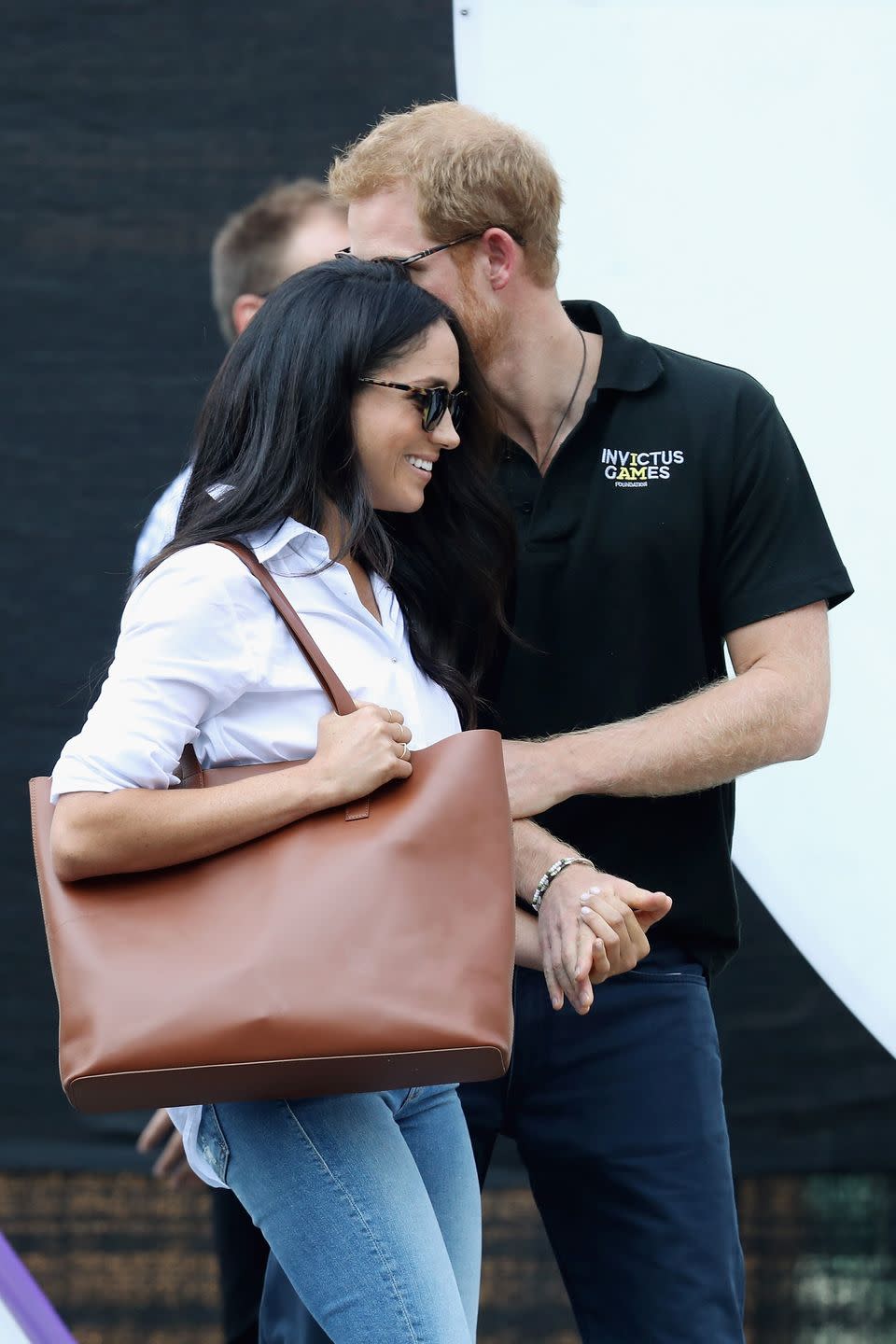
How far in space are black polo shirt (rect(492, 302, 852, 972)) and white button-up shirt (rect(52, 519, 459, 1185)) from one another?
407mm

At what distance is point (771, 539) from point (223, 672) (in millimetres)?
777

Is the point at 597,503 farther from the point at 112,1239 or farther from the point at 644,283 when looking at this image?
the point at 112,1239

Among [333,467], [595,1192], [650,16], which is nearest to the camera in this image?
[333,467]

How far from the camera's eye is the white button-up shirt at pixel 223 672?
50.5 inches

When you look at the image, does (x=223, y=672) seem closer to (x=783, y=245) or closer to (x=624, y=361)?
(x=624, y=361)

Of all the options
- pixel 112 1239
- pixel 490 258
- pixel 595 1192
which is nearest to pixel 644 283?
pixel 490 258

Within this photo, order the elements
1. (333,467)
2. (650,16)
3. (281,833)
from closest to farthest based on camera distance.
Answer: (281,833)
(333,467)
(650,16)

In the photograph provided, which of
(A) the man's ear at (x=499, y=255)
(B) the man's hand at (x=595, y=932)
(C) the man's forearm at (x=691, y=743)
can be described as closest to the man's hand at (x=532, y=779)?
(C) the man's forearm at (x=691, y=743)

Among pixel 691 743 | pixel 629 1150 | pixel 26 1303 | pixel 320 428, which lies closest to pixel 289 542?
pixel 320 428

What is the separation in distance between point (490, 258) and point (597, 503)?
1.09 feet

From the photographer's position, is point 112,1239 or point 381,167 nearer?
point 381,167

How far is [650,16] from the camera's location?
7.90 ft

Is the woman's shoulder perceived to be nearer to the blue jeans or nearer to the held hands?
the held hands

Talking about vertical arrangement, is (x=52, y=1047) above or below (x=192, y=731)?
below
